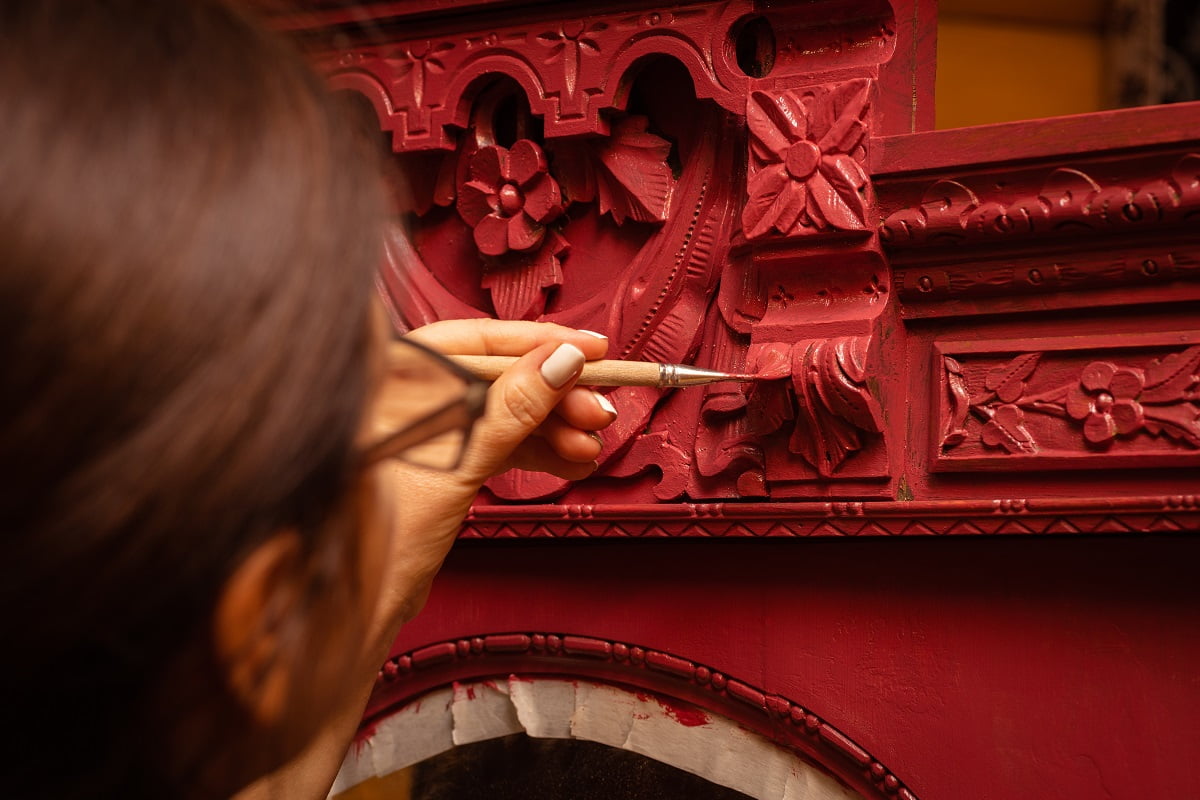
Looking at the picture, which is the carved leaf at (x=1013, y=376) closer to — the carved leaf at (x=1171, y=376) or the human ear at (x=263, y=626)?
the carved leaf at (x=1171, y=376)

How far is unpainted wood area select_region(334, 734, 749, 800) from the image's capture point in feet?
3.68

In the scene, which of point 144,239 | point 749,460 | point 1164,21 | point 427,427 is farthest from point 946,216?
point 1164,21

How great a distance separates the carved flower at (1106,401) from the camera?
34.9 inches

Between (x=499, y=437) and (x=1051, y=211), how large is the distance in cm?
50

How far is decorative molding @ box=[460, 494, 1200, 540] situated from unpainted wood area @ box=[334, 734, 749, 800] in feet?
0.83

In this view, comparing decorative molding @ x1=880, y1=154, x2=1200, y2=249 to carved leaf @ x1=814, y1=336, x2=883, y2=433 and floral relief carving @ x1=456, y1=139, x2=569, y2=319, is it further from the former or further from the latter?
floral relief carving @ x1=456, y1=139, x2=569, y2=319

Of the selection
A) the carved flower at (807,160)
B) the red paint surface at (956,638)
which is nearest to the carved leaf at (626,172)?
the carved flower at (807,160)

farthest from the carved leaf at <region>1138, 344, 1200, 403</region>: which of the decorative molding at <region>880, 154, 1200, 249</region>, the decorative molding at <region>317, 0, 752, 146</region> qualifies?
the decorative molding at <region>317, 0, 752, 146</region>

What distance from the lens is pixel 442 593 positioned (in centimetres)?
115

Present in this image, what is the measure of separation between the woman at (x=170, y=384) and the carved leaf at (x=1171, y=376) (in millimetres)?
692

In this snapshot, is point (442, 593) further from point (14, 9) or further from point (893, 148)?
point (14, 9)

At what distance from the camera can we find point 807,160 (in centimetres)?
96

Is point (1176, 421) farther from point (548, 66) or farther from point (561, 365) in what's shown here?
point (548, 66)

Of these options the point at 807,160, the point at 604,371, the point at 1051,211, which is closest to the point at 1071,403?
the point at 1051,211
